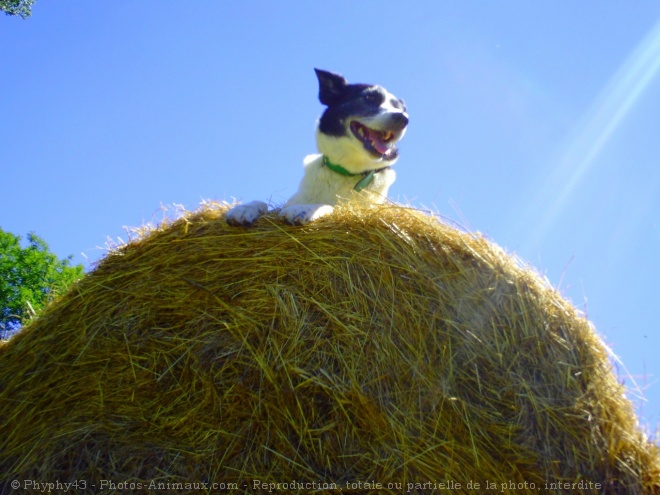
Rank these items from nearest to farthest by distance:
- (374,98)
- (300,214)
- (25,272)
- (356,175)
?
(300,214), (356,175), (374,98), (25,272)

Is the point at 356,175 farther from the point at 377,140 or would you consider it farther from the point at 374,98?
the point at 374,98

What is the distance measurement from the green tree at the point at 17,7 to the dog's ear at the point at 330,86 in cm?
502

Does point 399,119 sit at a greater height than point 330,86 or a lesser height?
lesser

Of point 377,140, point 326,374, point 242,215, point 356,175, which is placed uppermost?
point 377,140

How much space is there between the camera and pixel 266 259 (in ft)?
10.4

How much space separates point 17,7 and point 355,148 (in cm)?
577

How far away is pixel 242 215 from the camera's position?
11.1ft

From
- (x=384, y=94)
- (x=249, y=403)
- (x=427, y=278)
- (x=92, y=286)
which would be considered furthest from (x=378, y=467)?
(x=384, y=94)

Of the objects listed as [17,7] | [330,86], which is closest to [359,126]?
[330,86]

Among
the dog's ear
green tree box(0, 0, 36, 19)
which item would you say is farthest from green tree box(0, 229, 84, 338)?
the dog's ear

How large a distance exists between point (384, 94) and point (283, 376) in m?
2.74

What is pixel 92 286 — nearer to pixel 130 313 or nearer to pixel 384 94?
pixel 130 313

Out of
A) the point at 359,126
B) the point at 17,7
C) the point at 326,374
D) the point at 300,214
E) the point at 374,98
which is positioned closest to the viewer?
the point at 326,374

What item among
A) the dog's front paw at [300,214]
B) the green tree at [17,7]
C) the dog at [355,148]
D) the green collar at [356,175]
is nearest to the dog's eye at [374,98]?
the dog at [355,148]
